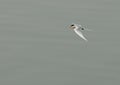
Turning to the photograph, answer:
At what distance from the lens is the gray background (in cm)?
1012

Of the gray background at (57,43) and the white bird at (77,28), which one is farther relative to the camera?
the white bird at (77,28)

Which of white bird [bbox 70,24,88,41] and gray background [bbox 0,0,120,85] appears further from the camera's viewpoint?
white bird [bbox 70,24,88,41]

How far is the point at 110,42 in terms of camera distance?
440 inches

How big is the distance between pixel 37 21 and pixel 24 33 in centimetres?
62

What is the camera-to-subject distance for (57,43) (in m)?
11.1

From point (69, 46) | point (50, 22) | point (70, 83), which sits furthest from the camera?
point (50, 22)

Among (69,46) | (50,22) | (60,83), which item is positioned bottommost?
(60,83)

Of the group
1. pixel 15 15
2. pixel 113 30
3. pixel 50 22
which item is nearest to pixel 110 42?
pixel 113 30

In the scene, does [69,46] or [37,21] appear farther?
[37,21]

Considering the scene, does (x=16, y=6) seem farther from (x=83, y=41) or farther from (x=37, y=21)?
(x=83, y=41)

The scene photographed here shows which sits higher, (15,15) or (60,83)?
(15,15)

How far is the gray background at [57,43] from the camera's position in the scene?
10125 mm

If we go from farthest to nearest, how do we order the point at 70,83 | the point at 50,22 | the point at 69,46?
the point at 50,22
the point at 69,46
the point at 70,83

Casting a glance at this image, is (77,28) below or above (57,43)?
above
